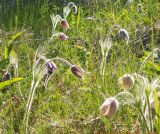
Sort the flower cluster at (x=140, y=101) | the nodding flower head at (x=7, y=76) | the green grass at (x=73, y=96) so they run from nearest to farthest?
the flower cluster at (x=140, y=101) → the green grass at (x=73, y=96) → the nodding flower head at (x=7, y=76)

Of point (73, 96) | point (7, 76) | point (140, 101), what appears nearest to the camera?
point (140, 101)

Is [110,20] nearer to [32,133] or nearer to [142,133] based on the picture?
[32,133]

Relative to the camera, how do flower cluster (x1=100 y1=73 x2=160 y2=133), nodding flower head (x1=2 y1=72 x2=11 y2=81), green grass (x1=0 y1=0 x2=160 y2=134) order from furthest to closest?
1. nodding flower head (x1=2 y1=72 x2=11 y2=81)
2. green grass (x1=0 y1=0 x2=160 y2=134)
3. flower cluster (x1=100 y1=73 x2=160 y2=133)

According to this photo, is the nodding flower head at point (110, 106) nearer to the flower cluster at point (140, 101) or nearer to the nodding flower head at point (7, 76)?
the flower cluster at point (140, 101)

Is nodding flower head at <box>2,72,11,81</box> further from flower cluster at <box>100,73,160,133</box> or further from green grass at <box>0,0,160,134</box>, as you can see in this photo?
flower cluster at <box>100,73,160,133</box>

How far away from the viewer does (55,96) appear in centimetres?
212

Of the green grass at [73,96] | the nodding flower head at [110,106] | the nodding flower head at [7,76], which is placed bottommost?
the green grass at [73,96]

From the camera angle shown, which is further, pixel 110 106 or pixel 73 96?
pixel 73 96

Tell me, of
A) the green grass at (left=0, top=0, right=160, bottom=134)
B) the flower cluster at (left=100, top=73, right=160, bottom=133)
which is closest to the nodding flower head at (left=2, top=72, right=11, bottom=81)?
the green grass at (left=0, top=0, right=160, bottom=134)

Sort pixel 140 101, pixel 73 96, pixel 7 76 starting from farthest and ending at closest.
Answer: pixel 73 96 < pixel 7 76 < pixel 140 101

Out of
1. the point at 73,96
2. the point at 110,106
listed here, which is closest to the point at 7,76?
the point at 73,96

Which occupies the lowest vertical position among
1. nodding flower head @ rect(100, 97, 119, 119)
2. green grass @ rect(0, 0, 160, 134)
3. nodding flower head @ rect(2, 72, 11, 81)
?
green grass @ rect(0, 0, 160, 134)

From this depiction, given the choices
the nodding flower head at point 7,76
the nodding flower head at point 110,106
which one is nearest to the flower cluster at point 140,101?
the nodding flower head at point 110,106

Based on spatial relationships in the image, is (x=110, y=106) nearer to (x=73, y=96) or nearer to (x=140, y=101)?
(x=140, y=101)
